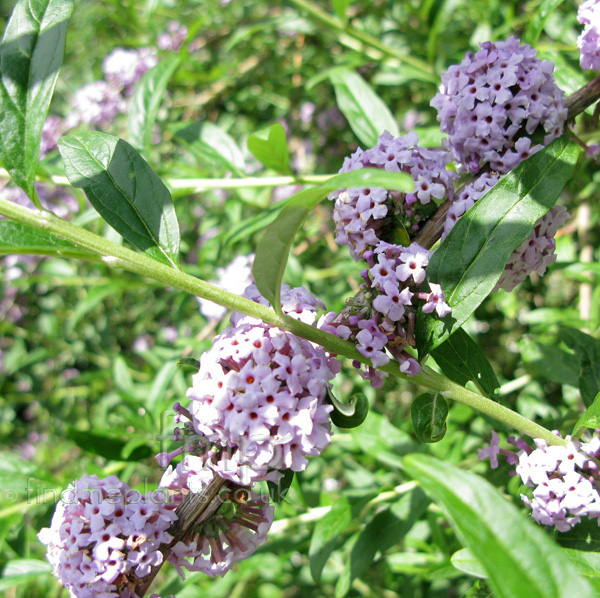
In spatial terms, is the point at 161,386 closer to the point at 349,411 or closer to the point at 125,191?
the point at 125,191


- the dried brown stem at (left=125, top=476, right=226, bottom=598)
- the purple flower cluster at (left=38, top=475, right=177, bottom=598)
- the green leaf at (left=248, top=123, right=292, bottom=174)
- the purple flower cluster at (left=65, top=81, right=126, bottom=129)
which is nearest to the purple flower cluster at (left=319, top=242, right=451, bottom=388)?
the dried brown stem at (left=125, top=476, right=226, bottom=598)

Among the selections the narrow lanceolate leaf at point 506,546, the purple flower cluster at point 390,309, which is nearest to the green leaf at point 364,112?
the purple flower cluster at point 390,309

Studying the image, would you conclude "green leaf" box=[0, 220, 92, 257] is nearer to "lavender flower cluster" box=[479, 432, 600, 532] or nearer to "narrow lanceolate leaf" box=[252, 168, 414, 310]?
"narrow lanceolate leaf" box=[252, 168, 414, 310]

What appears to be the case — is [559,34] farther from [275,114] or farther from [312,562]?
[312,562]

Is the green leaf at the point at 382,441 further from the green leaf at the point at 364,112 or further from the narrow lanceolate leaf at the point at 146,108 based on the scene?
the narrow lanceolate leaf at the point at 146,108

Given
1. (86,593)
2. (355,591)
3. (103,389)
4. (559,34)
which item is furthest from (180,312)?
(559,34)

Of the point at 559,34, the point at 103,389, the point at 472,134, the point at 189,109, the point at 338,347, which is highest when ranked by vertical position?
the point at 559,34

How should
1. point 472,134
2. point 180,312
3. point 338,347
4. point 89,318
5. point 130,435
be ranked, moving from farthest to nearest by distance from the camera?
point 89,318
point 180,312
point 130,435
point 472,134
point 338,347
